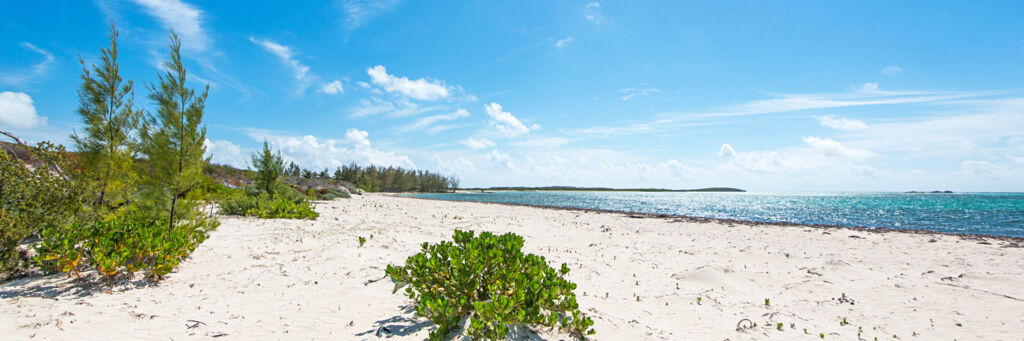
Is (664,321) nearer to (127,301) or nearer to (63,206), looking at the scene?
(127,301)

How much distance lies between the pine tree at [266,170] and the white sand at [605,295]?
8.88 m

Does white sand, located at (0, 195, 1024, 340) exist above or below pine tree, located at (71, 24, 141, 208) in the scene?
below

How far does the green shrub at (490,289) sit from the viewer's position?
11.7 ft

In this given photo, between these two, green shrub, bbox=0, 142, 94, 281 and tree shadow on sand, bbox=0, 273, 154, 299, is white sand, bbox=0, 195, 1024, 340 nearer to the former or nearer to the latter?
tree shadow on sand, bbox=0, 273, 154, 299

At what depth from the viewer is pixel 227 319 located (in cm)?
431

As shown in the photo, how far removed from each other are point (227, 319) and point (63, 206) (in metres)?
4.74

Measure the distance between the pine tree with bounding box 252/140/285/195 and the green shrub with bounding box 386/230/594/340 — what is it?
1727cm

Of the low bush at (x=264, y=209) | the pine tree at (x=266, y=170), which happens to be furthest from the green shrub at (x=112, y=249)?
the pine tree at (x=266, y=170)

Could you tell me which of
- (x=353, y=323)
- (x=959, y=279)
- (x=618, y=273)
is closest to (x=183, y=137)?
(x=353, y=323)

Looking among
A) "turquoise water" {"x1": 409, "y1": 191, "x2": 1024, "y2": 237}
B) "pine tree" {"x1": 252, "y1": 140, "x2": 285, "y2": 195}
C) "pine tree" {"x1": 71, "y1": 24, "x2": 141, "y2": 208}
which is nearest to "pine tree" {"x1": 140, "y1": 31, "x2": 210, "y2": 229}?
"pine tree" {"x1": 71, "y1": 24, "x2": 141, "y2": 208}

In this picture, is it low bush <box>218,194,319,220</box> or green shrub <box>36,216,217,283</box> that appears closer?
green shrub <box>36,216,217,283</box>

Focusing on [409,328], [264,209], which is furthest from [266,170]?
[409,328]

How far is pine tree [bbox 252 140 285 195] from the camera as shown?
17875 millimetres

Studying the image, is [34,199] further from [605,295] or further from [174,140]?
[605,295]
